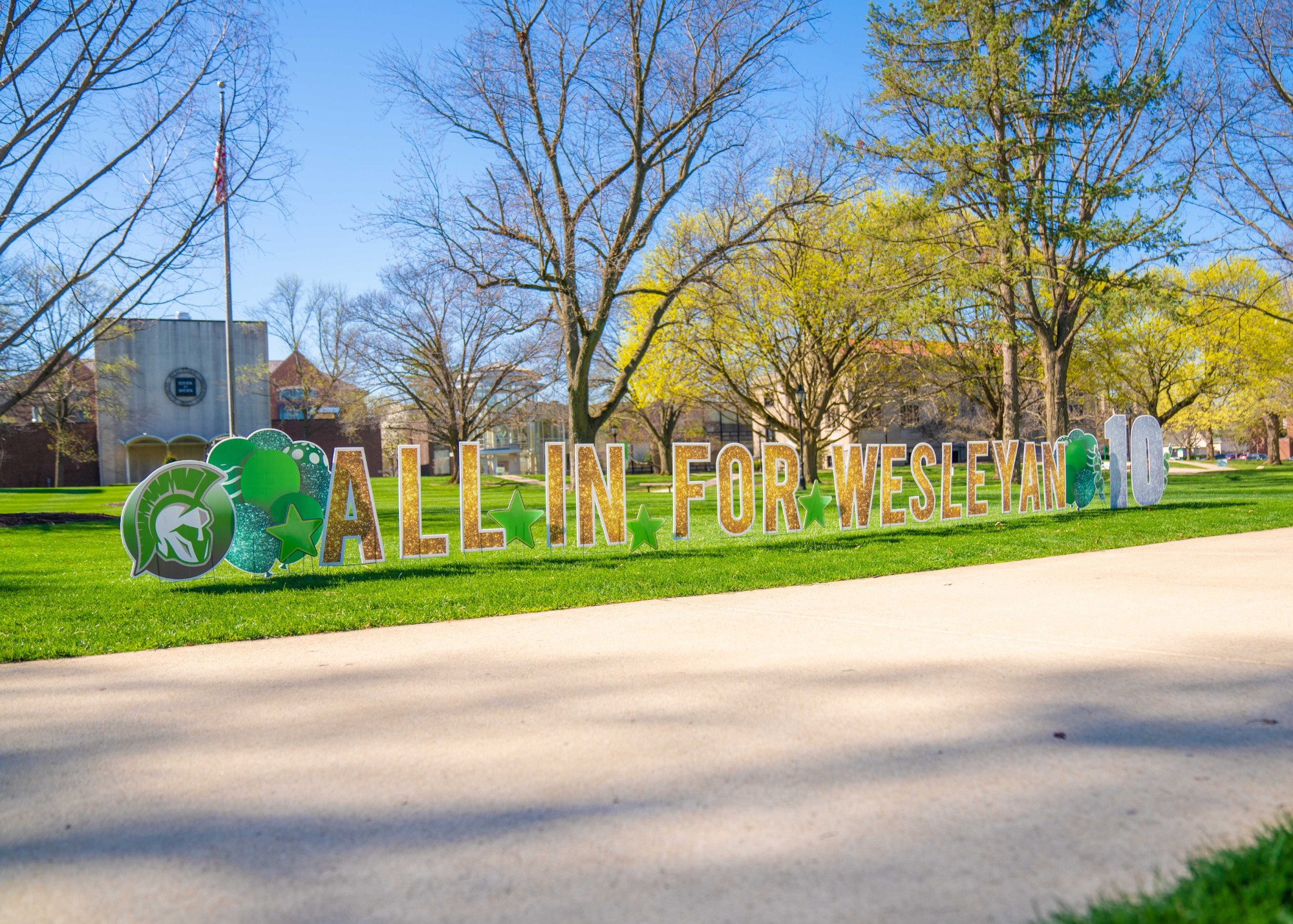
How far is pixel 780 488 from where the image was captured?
45.3ft

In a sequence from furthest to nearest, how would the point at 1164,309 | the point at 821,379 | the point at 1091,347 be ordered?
the point at 1091,347 → the point at 821,379 → the point at 1164,309

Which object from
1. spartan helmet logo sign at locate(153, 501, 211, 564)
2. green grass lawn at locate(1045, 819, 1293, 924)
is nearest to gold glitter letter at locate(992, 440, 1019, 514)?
spartan helmet logo sign at locate(153, 501, 211, 564)

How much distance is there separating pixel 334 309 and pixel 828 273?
30.8 metres

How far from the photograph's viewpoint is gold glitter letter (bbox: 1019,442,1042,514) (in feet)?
53.0

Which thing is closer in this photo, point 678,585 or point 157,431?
point 678,585

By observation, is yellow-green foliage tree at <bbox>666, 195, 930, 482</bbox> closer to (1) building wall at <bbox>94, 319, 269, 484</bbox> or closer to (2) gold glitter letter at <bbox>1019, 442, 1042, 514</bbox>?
(2) gold glitter letter at <bbox>1019, 442, 1042, 514</bbox>

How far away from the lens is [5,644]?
6.64 m

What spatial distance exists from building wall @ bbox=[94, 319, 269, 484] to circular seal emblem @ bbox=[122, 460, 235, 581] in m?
47.0

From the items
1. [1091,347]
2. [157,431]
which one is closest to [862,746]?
[1091,347]

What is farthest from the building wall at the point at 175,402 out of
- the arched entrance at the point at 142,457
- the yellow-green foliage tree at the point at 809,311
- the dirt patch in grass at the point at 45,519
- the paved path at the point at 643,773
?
the paved path at the point at 643,773

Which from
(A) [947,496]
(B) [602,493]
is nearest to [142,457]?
(B) [602,493]

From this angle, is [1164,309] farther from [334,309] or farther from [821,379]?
[334,309]

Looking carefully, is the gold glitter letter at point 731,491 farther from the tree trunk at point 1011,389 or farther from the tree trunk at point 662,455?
the tree trunk at point 662,455

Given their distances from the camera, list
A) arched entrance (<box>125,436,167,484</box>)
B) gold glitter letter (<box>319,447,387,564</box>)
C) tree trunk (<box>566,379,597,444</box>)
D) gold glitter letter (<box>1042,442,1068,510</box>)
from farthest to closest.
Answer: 1. arched entrance (<box>125,436,167,484</box>)
2. tree trunk (<box>566,379,597,444</box>)
3. gold glitter letter (<box>1042,442,1068,510</box>)
4. gold glitter letter (<box>319,447,387,564</box>)
